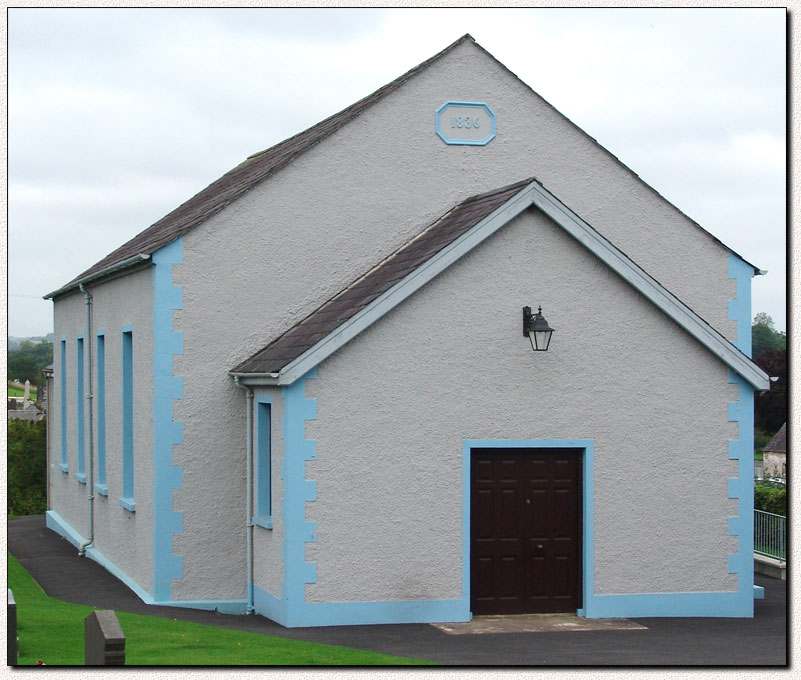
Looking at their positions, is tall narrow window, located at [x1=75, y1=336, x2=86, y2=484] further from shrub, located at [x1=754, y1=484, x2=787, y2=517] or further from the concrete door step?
shrub, located at [x1=754, y1=484, x2=787, y2=517]

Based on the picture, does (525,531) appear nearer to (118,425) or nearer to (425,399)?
(425,399)

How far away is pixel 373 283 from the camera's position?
15953 millimetres

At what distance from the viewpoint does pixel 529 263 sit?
1534cm

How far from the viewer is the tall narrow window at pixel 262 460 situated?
52.7 feet

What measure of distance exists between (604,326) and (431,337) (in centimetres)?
224

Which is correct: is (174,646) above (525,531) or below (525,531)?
below

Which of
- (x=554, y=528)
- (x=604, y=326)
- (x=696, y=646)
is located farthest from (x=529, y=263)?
(x=696, y=646)

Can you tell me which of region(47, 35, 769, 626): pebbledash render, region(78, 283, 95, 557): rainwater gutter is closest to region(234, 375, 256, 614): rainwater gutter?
region(47, 35, 769, 626): pebbledash render

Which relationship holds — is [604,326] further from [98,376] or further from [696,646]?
[98,376]

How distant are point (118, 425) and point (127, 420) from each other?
49 cm

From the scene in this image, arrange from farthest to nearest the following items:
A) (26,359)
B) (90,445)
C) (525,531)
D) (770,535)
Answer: (26,359) → (90,445) → (770,535) → (525,531)

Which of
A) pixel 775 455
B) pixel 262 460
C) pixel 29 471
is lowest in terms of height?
pixel 775 455

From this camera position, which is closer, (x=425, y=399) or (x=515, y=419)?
(x=425, y=399)

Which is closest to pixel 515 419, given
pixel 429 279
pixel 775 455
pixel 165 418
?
pixel 429 279
